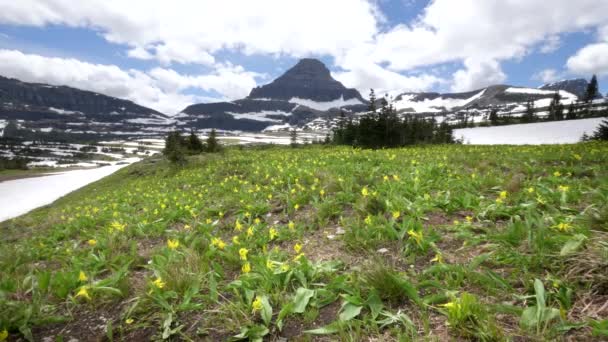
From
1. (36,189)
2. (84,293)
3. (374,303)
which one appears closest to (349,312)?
(374,303)

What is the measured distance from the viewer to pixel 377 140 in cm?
5206

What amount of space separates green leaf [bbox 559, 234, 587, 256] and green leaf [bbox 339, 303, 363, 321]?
1.95 metres

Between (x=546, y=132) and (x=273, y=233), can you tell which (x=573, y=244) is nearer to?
(x=273, y=233)

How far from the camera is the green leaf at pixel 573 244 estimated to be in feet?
8.74

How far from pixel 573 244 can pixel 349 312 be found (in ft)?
7.14

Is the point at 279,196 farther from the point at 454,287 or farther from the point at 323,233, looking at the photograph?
the point at 454,287

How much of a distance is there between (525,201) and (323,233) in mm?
3168

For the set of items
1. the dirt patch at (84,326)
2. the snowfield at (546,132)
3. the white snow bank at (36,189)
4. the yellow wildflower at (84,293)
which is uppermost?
the snowfield at (546,132)

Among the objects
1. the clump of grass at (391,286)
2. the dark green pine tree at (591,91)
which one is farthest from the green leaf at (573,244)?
the dark green pine tree at (591,91)

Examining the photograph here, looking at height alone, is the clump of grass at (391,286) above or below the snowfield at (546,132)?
below

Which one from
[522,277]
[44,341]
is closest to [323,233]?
[522,277]

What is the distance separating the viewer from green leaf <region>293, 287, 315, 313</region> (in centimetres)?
265

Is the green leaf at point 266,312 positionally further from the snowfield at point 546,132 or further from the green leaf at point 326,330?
the snowfield at point 546,132

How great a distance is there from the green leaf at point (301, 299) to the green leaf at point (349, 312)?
35 centimetres
